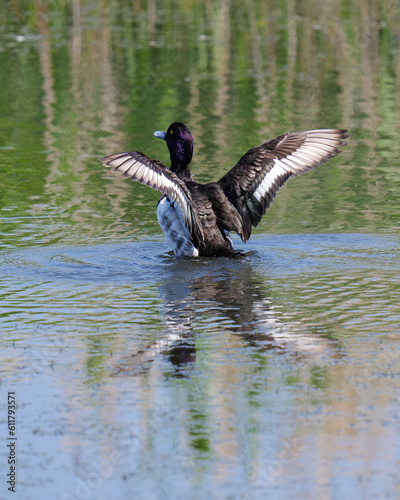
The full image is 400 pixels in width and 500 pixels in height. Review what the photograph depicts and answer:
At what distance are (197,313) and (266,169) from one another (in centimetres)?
240

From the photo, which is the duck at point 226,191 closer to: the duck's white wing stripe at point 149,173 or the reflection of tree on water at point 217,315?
the duck's white wing stripe at point 149,173

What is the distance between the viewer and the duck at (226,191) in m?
8.13

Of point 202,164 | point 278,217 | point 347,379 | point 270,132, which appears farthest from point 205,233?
point 270,132

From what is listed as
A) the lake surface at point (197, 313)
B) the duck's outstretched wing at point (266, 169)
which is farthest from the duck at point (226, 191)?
the lake surface at point (197, 313)

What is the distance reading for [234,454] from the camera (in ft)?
14.3

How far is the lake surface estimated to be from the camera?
4.30 metres

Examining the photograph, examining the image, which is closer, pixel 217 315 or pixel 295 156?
pixel 217 315

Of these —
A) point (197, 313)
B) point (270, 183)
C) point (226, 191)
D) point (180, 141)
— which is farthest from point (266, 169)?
point (197, 313)

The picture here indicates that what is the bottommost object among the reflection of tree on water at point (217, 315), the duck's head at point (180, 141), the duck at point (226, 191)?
the reflection of tree on water at point (217, 315)

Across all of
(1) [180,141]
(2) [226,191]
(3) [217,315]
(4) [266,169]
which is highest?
(1) [180,141]

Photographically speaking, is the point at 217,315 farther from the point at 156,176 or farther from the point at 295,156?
the point at 295,156

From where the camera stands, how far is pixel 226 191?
339 inches

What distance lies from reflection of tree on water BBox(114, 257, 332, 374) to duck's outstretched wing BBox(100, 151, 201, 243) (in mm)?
429

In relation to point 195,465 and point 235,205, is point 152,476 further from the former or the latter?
point 235,205
